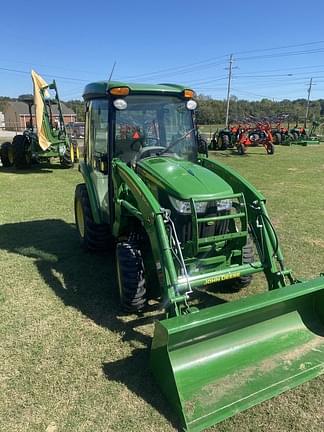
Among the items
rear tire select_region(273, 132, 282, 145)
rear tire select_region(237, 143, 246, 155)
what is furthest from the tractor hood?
rear tire select_region(273, 132, 282, 145)

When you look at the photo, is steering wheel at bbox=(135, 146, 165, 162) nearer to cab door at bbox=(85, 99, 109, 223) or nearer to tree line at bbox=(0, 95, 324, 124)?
cab door at bbox=(85, 99, 109, 223)

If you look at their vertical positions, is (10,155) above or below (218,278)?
above

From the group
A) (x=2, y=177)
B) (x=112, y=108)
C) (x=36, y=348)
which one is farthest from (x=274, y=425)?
(x=2, y=177)

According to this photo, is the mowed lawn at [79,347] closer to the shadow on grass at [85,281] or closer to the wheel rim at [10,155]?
the shadow on grass at [85,281]

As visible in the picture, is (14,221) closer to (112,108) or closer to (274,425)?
(112,108)

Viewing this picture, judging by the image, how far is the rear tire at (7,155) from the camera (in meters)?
13.7

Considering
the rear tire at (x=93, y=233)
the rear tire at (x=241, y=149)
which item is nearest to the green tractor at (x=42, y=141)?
the rear tire at (x=93, y=233)

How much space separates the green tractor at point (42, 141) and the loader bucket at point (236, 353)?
10.8m

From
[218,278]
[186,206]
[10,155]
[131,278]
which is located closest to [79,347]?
[131,278]

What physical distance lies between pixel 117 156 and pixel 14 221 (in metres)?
3.64

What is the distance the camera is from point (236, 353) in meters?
3.03

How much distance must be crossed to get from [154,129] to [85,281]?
1981 mm

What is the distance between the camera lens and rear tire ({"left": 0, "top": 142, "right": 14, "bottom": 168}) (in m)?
13.7

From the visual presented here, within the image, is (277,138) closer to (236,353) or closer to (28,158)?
(28,158)
